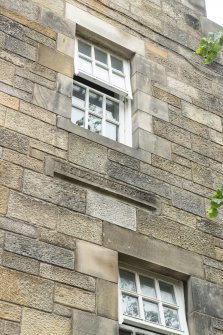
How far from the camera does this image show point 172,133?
24.5 ft

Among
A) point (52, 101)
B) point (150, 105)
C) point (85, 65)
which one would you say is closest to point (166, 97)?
point (150, 105)

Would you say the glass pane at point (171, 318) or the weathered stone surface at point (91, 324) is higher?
the glass pane at point (171, 318)

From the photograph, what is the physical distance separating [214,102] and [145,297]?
3.35 metres

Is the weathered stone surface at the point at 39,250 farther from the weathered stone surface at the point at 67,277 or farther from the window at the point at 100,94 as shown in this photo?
the window at the point at 100,94

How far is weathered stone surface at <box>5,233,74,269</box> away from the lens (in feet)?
17.7

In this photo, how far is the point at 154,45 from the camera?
8305 mm

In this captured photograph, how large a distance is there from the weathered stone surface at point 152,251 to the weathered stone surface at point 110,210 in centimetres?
9

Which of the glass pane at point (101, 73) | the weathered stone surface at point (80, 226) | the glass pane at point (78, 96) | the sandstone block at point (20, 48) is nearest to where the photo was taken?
the weathered stone surface at point (80, 226)

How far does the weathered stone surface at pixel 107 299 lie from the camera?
217 inches

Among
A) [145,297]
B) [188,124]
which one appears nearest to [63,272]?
[145,297]

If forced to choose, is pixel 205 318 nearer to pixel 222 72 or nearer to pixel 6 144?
pixel 6 144

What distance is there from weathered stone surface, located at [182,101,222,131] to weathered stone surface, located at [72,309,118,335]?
3.30 metres

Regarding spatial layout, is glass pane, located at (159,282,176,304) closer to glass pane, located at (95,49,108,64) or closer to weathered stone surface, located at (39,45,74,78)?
weathered stone surface, located at (39,45,74,78)

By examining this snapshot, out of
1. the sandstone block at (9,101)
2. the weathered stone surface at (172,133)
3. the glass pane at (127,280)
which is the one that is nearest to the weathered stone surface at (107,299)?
the glass pane at (127,280)
